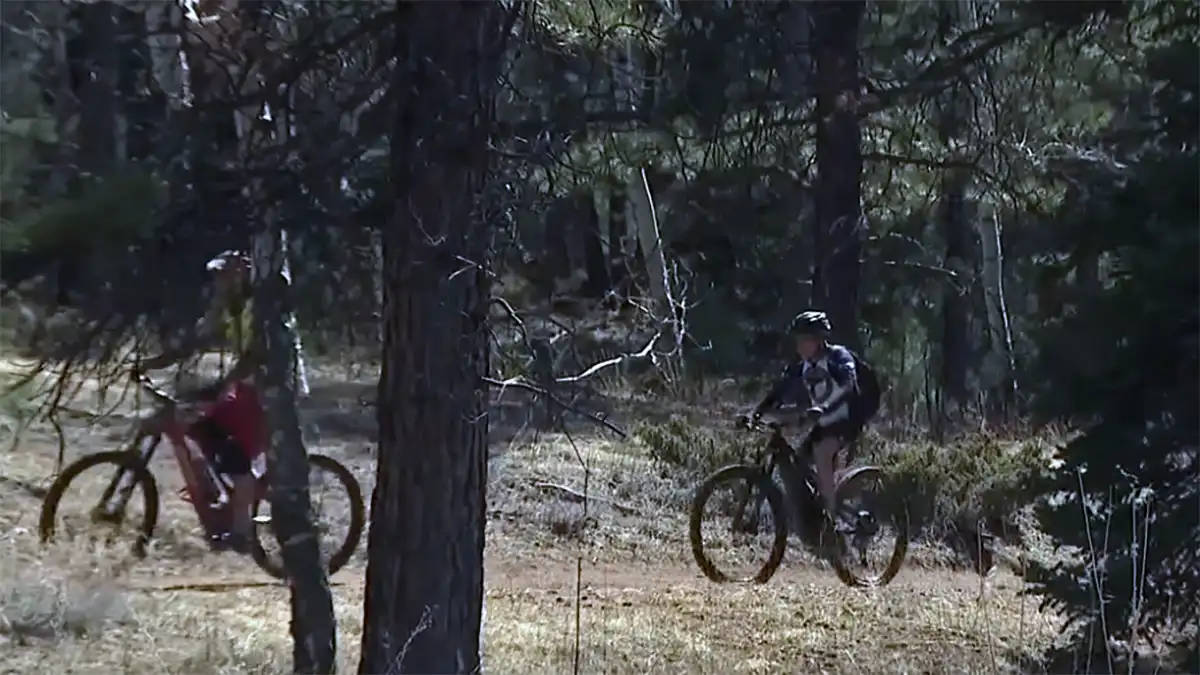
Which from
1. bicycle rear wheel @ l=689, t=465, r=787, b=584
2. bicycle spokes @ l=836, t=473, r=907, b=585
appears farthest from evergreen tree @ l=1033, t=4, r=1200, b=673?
bicycle spokes @ l=836, t=473, r=907, b=585

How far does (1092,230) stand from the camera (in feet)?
21.0

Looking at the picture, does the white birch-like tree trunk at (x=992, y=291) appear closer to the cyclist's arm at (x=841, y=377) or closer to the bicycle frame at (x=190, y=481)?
the cyclist's arm at (x=841, y=377)

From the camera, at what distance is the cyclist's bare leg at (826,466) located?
934cm

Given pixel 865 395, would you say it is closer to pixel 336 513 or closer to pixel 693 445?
pixel 336 513

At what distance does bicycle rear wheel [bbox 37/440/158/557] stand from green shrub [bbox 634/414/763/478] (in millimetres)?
5660

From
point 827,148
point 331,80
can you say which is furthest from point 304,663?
point 827,148

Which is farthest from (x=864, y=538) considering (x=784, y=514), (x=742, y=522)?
(x=742, y=522)

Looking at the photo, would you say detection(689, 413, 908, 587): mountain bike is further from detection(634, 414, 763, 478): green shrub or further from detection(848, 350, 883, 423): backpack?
detection(634, 414, 763, 478): green shrub

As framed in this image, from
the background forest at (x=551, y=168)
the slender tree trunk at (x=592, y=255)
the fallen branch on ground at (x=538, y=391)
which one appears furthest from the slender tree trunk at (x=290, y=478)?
the slender tree trunk at (x=592, y=255)

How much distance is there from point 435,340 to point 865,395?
4.28 m

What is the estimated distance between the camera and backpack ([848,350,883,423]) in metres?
8.92

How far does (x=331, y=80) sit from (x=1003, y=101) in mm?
2742

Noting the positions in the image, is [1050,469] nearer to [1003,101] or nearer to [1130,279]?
[1130,279]

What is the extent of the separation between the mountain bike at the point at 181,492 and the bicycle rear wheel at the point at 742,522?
2.27 m
